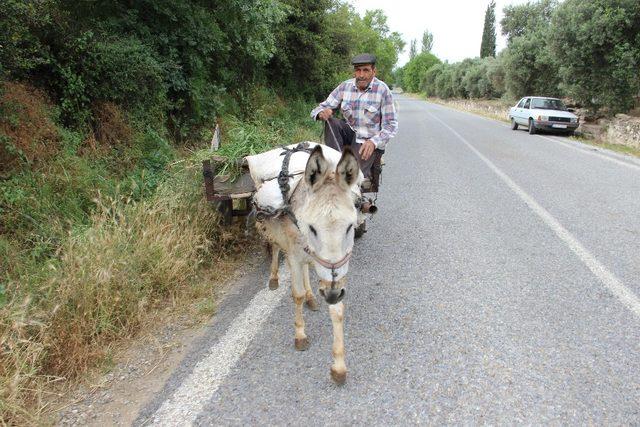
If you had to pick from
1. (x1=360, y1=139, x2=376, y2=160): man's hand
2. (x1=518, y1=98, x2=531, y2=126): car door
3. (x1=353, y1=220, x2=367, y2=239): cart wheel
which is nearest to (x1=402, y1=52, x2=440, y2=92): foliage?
(x1=518, y1=98, x2=531, y2=126): car door

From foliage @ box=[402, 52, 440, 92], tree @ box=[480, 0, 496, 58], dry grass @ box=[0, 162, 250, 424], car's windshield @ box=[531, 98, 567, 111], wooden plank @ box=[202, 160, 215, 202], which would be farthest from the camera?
foliage @ box=[402, 52, 440, 92]

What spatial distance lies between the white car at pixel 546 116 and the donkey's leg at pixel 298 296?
18.6 metres

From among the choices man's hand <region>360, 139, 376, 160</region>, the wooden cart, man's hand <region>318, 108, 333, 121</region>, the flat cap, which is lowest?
the wooden cart

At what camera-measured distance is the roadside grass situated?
9.11ft

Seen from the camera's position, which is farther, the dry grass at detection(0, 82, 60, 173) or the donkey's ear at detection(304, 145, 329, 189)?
the dry grass at detection(0, 82, 60, 173)

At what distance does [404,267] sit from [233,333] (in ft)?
7.04

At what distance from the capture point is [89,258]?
11.4 ft

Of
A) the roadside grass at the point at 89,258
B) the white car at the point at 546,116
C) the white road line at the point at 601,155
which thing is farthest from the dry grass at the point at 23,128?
the white car at the point at 546,116

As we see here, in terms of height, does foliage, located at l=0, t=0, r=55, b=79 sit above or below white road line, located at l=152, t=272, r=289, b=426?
above

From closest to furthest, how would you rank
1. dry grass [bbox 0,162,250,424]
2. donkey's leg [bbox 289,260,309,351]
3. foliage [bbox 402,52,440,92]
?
dry grass [bbox 0,162,250,424]
donkey's leg [bbox 289,260,309,351]
foliage [bbox 402,52,440,92]

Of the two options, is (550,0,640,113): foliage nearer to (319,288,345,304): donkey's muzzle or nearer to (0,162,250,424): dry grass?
(0,162,250,424): dry grass

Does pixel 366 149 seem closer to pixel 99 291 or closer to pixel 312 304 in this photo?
pixel 312 304

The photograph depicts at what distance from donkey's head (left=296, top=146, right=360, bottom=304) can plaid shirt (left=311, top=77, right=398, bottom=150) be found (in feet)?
7.65

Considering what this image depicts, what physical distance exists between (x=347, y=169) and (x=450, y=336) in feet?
5.62
